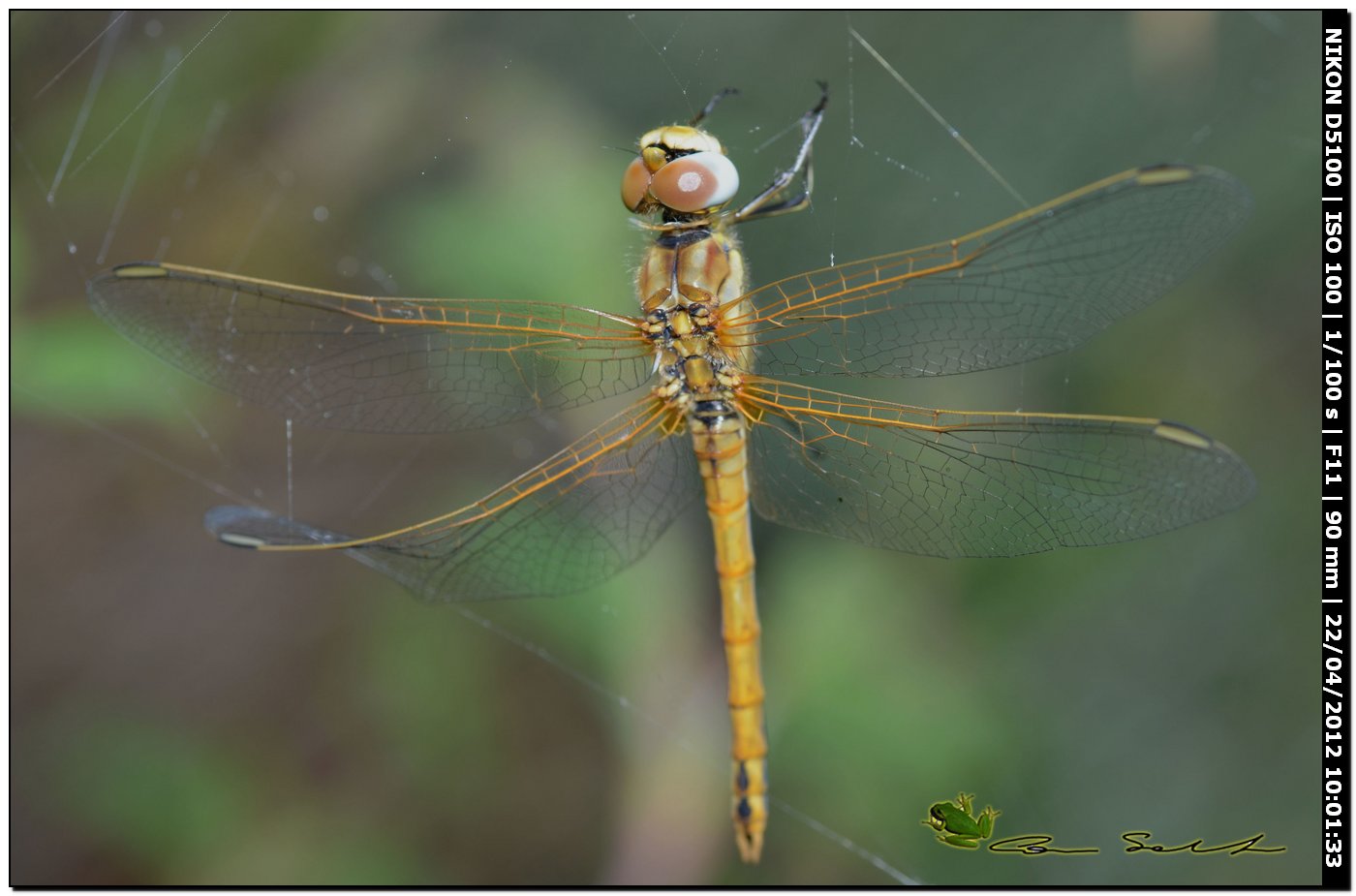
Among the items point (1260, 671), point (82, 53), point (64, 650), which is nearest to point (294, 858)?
point (64, 650)

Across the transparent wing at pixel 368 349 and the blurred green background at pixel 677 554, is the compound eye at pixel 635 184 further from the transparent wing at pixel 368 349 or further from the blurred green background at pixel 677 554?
the blurred green background at pixel 677 554

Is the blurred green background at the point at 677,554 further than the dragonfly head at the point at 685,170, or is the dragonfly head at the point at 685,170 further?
the blurred green background at the point at 677,554

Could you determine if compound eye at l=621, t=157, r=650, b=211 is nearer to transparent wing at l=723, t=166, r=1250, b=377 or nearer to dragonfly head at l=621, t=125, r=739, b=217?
dragonfly head at l=621, t=125, r=739, b=217
